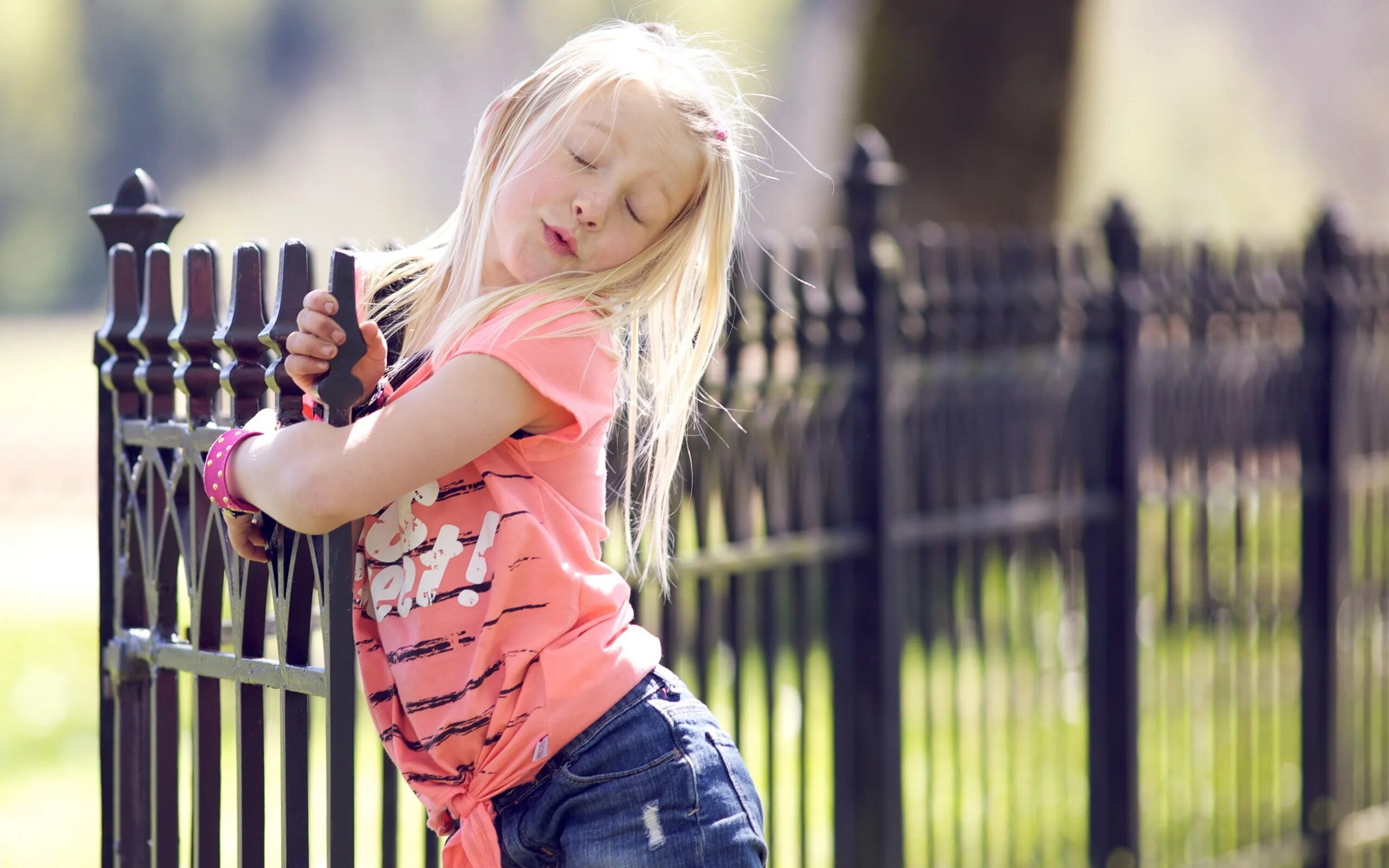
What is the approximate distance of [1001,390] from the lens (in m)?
3.79

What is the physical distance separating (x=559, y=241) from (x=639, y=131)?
0.17m

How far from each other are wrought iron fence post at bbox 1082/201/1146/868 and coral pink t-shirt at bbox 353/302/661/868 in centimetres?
253

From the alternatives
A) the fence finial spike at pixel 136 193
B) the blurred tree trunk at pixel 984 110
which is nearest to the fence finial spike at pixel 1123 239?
the fence finial spike at pixel 136 193

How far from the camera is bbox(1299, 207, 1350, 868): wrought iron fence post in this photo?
470cm

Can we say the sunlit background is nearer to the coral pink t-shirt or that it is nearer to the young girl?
the young girl

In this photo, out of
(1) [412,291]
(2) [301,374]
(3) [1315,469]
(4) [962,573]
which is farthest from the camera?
(3) [1315,469]

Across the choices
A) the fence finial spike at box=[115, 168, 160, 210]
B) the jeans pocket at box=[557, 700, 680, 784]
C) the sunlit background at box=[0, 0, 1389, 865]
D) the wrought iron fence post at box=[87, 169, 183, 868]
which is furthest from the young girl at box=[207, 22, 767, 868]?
the sunlit background at box=[0, 0, 1389, 865]

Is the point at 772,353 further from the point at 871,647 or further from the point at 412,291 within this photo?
the point at 412,291

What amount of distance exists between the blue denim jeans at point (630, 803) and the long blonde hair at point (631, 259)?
26cm

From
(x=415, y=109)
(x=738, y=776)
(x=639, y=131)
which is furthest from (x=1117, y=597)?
(x=415, y=109)

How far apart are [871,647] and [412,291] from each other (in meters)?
1.80

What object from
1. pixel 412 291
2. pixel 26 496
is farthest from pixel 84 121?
pixel 412 291

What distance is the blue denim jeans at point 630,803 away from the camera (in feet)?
5.89

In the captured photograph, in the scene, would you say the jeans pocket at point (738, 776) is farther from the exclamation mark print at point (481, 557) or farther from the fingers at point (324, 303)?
the fingers at point (324, 303)
